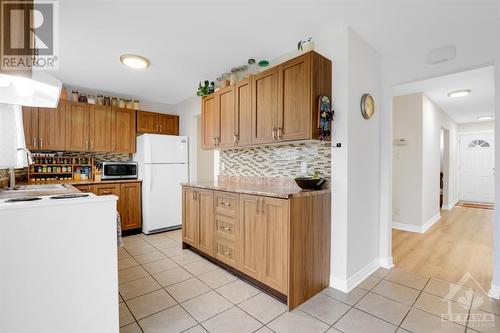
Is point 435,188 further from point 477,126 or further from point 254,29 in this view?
point 254,29

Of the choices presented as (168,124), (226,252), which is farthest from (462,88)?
(168,124)

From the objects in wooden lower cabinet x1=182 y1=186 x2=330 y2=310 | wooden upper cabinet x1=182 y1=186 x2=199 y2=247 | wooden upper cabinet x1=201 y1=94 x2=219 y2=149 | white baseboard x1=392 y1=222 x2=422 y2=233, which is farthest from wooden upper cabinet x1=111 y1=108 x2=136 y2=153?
white baseboard x1=392 y1=222 x2=422 y2=233

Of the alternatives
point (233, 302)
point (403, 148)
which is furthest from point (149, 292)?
point (403, 148)

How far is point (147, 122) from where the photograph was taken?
4.64 meters

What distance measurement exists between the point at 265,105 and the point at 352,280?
77.1 inches

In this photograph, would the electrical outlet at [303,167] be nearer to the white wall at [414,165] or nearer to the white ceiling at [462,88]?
the white ceiling at [462,88]

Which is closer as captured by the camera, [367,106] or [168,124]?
[367,106]

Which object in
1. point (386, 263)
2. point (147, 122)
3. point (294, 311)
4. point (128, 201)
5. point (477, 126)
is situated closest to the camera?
point (294, 311)

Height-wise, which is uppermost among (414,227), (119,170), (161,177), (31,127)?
(31,127)

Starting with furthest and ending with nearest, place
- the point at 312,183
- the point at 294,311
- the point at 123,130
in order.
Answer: the point at 123,130 → the point at 312,183 → the point at 294,311

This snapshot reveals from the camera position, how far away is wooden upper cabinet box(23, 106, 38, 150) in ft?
11.5

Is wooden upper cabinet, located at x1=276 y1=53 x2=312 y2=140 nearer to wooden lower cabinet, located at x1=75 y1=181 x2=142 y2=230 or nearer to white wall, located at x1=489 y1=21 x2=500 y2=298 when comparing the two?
white wall, located at x1=489 y1=21 x2=500 y2=298

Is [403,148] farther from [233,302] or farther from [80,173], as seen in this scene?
[80,173]

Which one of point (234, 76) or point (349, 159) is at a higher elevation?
point (234, 76)
